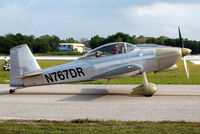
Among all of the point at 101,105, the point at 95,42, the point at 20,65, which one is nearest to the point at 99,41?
the point at 95,42

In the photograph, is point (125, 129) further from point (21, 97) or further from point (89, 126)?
point (21, 97)

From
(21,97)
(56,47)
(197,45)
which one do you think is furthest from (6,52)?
(21,97)

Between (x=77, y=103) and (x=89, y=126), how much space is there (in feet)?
10.4

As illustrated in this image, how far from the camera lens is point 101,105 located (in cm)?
895

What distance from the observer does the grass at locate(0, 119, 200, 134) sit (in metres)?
5.70

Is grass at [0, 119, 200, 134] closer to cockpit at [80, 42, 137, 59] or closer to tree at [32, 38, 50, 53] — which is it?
cockpit at [80, 42, 137, 59]

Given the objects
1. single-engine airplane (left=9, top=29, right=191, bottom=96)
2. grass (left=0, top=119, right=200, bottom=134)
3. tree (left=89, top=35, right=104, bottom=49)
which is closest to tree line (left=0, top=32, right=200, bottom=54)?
tree (left=89, top=35, right=104, bottom=49)

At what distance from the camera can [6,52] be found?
78.4 m

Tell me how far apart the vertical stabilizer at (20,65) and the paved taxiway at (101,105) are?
2.23 feet

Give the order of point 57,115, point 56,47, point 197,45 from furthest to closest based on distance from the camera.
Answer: point 56,47 < point 197,45 < point 57,115

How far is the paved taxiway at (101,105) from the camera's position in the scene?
7449mm

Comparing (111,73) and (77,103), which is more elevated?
(111,73)

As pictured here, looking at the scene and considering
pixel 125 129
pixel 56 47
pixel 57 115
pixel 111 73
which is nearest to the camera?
pixel 125 129

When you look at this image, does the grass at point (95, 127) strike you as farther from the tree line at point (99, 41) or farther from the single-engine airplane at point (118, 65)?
the tree line at point (99, 41)
